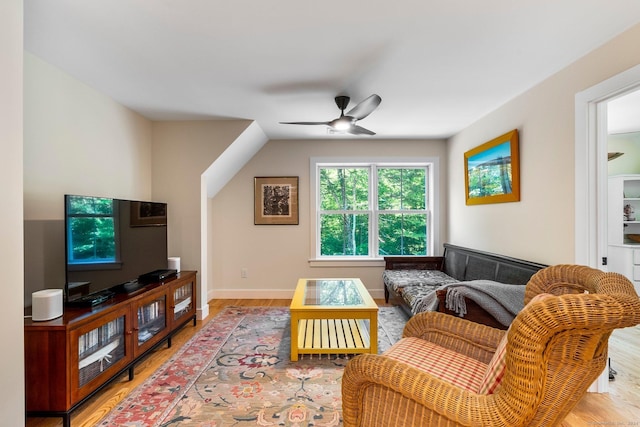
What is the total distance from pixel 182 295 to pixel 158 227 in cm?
70

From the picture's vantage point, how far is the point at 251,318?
347cm

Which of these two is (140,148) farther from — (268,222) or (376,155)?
(376,155)

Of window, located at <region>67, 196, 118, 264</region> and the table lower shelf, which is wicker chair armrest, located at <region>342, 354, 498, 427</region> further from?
window, located at <region>67, 196, 118, 264</region>

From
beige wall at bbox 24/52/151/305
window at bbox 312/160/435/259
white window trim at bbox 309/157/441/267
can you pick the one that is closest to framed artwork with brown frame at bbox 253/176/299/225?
white window trim at bbox 309/157/441/267

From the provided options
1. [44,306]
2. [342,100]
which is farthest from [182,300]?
[342,100]

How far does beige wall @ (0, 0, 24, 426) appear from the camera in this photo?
4.39 ft

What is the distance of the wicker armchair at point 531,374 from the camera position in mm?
774

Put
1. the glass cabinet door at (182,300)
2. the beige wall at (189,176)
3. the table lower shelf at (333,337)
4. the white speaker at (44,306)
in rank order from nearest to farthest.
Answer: the white speaker at (44,306) → the table lower shelf at (333,337) → the glass cabinet door at (182,300) → the beige wall at (189,176)

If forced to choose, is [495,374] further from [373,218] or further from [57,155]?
[373,218]

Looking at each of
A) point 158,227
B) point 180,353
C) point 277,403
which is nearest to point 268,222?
point 158,227

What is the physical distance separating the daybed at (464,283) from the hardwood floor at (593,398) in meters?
0.65

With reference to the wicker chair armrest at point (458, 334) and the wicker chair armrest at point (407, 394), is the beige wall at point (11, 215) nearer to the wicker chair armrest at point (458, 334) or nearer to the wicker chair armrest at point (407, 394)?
the wicker chair armrest at point (407, 394)

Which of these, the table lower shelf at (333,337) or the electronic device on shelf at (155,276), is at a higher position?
the electronic device on shelf at (155,276)

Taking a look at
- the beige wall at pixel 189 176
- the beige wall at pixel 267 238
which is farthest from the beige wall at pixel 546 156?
the beige wall at pixel 189 176
